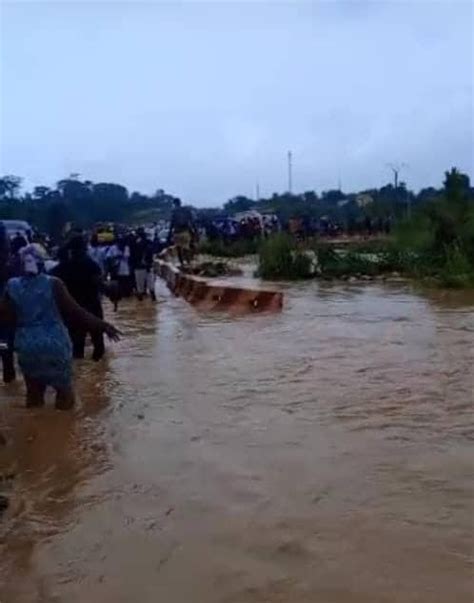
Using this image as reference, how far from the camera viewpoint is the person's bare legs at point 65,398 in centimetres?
816

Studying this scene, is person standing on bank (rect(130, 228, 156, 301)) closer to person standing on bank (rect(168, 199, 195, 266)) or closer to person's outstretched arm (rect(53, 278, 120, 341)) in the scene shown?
person standing on bank (rect(168, 199, 195, 266))

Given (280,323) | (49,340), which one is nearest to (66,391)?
(49,340)

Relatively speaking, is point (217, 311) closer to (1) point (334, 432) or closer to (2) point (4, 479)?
(1) point (334, 432)

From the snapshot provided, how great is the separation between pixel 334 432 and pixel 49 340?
2168 millimetres

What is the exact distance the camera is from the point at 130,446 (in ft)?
24.5

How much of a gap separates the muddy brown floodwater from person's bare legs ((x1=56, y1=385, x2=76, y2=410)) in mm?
72

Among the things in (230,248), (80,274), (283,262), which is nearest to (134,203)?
(230,248)

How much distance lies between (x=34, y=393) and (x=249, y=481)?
2.48 meters

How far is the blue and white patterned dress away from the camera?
25.5 feet

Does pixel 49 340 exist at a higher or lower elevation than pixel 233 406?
higher

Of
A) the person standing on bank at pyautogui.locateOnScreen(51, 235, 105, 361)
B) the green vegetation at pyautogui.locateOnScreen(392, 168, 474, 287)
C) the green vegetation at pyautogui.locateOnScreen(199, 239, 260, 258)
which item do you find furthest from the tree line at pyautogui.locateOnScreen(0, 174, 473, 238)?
the person standing on bank at pyautogui.locateOnScreen(51, 235, 105, 361)

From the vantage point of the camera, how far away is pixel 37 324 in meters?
7.81

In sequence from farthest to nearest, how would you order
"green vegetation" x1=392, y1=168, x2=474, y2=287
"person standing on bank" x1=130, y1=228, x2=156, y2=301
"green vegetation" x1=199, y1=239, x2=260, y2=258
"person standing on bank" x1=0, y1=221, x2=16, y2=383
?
"green vegetation" x1=199, y1=239, x2=260, y2=258 → "green vegetation" x1=392, y1=168, x2=474, y2=287 → "person standing on bank" x1=130, y1=228, x2=156, y2=301 → "person standing on bank" x1=0, y1=221, x2=16, y2=383

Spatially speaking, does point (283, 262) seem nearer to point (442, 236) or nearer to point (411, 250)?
point (411, 250)
